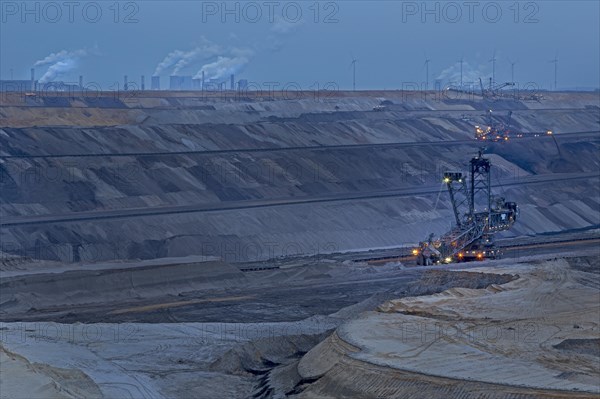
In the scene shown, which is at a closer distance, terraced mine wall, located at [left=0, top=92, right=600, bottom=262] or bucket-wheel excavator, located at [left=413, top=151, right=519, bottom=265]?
bucket-wheel excavator, located at [left=413, top=151, right=519, bottom=265]

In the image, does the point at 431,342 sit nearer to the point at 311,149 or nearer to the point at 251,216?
the point at 251,216

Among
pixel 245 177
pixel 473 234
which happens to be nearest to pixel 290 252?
pixel 473 234

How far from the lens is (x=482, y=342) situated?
34.9m

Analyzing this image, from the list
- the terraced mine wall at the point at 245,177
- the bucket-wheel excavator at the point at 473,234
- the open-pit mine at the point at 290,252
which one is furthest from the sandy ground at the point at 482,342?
the terraced mine wall at the point at 245,177

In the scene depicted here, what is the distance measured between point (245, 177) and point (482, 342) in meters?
45.6

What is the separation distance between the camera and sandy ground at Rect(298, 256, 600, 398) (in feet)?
100

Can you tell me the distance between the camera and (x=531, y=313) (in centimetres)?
3931

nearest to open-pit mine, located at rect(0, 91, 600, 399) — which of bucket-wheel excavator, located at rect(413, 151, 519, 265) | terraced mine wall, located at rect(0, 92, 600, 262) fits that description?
bucket-wheel excavator, located at rect(413, 151, 519, 265)

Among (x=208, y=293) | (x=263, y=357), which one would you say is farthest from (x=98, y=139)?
(x=263, y=357)

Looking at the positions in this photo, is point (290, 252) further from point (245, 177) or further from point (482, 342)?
point (482, 342)

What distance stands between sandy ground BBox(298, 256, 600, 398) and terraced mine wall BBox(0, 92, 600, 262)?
877 inches

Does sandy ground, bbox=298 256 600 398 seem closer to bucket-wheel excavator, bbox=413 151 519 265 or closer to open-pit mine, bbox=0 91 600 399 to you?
open-pit mine, bbox=0 91 600 399

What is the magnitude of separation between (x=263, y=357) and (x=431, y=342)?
224 inches

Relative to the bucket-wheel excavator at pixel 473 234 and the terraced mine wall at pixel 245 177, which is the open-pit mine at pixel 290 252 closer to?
the bucket-wheel excavator at pixel 473 234
